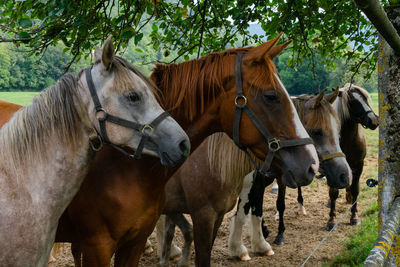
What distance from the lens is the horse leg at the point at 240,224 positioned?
4629mm

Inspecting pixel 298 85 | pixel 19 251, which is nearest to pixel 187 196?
pixel 19 251

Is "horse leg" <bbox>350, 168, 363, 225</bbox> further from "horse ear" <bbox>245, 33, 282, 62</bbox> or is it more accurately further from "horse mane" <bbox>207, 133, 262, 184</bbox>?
"horse ear" <bbox>245, 33, 282, 62</bbox>

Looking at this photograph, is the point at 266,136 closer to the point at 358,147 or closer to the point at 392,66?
the point at 392,66

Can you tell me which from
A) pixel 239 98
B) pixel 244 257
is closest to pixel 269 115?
pixel 239 98

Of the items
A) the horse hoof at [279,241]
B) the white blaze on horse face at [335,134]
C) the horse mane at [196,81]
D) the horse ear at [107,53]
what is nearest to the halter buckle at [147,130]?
the horse ear at [107,53]

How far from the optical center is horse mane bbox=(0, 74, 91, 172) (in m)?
1.91

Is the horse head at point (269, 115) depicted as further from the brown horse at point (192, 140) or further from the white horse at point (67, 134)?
the white horse at point (67, 134)

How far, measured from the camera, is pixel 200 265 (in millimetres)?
3391

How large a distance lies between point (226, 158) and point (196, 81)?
119 centimetres

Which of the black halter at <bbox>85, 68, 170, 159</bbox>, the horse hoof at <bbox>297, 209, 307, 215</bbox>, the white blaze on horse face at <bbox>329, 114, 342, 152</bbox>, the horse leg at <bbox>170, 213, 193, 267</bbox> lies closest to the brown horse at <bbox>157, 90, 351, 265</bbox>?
the horse leg at <bbox>170, 213, 193, 267</bbox>

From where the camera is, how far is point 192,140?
258 centimetres

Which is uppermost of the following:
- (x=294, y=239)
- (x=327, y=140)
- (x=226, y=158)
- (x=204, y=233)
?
(x=327, y=140)

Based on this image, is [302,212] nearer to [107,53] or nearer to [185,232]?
[185,232]

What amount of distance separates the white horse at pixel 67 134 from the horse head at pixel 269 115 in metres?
0.62
